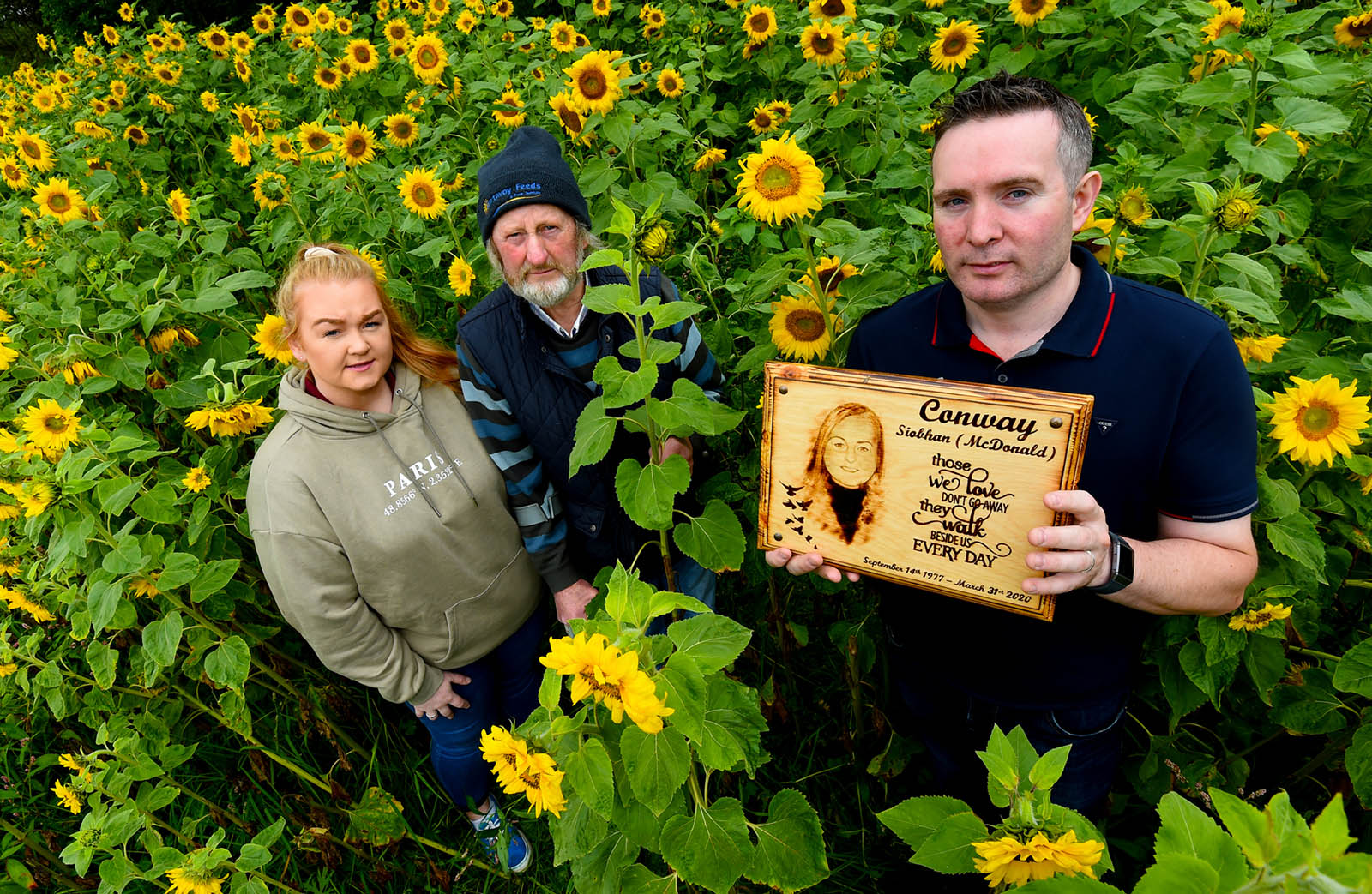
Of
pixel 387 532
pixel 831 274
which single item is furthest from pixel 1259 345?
pixel 387 532

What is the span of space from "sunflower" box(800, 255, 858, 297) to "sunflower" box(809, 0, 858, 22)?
162 cm

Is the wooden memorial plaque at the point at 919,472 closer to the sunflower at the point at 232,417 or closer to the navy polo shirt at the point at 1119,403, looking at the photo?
the navy polo shirt at the point at 1119,403

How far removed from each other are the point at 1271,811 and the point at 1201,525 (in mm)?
Result: 901

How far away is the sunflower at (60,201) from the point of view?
3.52 meters

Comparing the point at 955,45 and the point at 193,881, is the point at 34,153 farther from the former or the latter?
the point at 955,45

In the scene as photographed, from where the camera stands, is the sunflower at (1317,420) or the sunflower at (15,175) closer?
the sunflower at (1317,420)

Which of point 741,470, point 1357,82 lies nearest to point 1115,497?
point 741,470

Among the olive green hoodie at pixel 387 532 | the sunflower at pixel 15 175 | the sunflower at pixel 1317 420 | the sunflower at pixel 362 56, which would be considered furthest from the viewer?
the sunflower at pixel 362 56

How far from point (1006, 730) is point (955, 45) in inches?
126

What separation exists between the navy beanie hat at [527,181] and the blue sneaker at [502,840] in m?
2.25

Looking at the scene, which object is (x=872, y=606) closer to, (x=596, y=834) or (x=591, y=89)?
(x=596, y=834)

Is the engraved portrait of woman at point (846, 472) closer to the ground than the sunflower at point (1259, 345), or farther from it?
closer to the ground

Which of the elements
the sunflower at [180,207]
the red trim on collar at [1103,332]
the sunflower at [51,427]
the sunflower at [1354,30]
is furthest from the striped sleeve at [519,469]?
the sunflower at [1354,30]

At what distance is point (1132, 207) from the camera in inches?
70.4
